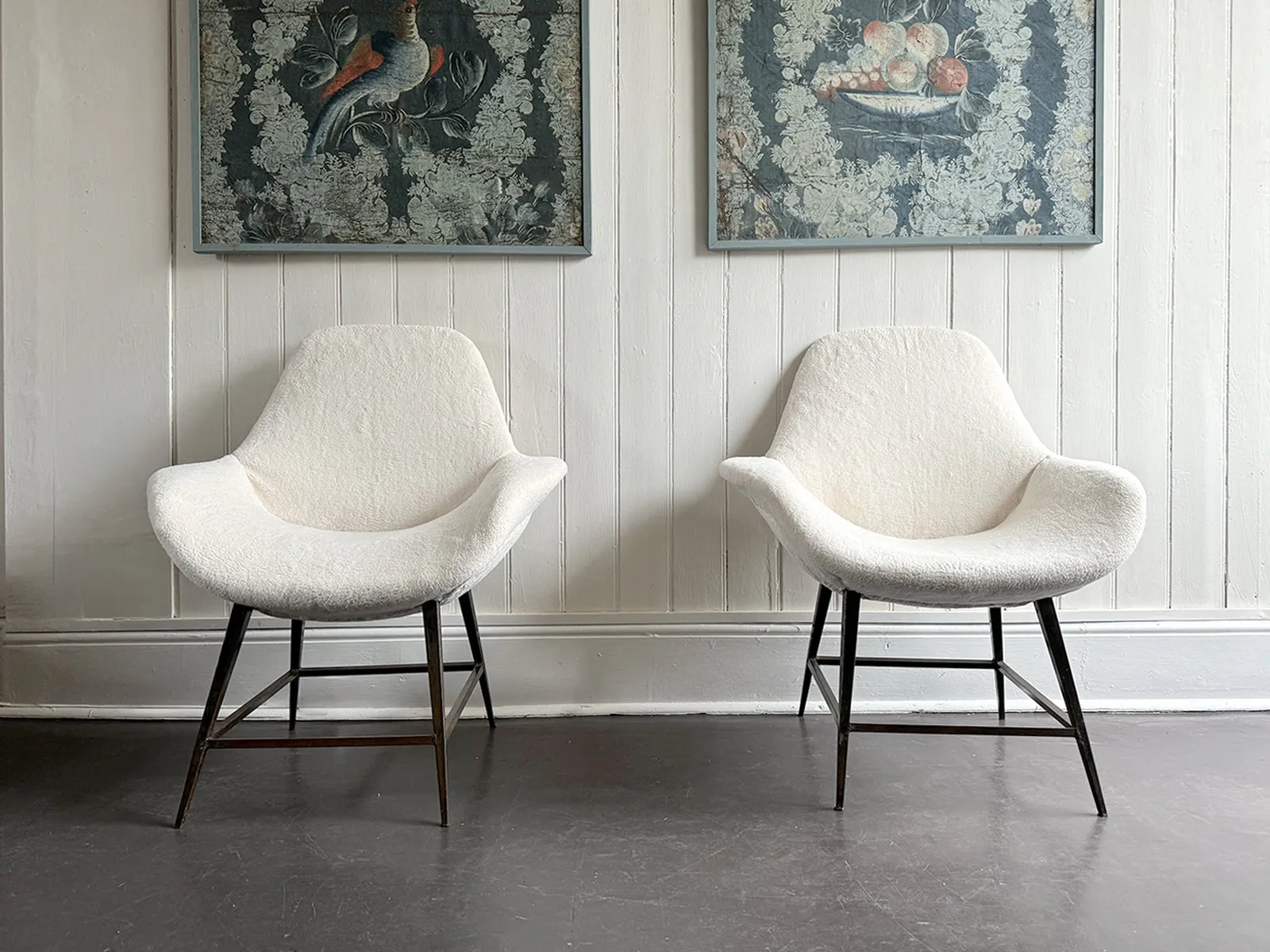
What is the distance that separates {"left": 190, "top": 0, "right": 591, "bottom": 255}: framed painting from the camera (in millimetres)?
1810

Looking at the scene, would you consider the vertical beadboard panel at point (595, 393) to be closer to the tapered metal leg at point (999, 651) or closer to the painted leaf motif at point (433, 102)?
the painted leaf motif at point (433, 102)

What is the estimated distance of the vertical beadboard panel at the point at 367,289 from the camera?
1.86 m

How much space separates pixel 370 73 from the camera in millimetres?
1812

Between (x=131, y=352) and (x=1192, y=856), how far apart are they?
7.29 feet

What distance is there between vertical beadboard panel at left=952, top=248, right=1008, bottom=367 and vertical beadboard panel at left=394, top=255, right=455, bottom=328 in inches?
45.4

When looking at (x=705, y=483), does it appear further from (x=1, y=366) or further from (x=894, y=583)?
(x=1, y=366)

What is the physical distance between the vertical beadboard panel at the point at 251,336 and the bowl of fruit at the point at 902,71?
4.29 ft

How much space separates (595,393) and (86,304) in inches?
45.7

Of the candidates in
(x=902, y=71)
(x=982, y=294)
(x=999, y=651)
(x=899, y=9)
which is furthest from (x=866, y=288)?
(x=999, y=651)

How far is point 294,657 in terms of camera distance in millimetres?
1698

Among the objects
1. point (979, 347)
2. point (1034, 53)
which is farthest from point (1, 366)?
point (1034, 53)

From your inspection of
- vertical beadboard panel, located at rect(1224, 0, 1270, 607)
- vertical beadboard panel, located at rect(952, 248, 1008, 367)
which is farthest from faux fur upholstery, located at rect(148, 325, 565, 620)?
vertical beadboard panel, located at rect(1224, 0, 1270, 607)

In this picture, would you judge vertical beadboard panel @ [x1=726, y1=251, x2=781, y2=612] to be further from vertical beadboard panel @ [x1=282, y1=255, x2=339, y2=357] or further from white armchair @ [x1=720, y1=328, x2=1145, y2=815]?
vertical beadboard panel @ [x1=282, y1=255, x2=339, y2=357]

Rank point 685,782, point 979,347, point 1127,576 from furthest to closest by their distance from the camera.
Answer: point 1127,576
point 979,347
point 685,782
